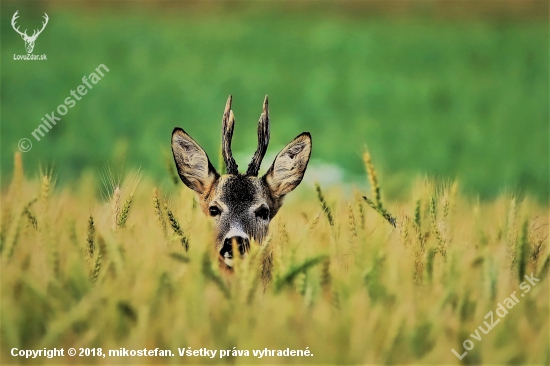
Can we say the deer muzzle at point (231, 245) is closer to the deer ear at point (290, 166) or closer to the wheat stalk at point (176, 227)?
the wheat stalk at point (176, 227)

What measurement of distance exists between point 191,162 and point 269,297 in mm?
1100

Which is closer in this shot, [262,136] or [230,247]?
[230,247]

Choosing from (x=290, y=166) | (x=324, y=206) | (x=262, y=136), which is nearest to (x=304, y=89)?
(x=290, y=166)

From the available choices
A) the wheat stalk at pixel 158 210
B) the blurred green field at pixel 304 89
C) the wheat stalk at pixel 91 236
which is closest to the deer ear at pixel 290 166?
the wheat stalk at pixel 158 210

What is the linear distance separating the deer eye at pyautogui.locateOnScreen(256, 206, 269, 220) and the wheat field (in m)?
0.32

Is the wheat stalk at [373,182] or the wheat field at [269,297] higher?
the wheat stalk at [373,182]

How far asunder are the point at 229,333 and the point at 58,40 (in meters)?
18.2

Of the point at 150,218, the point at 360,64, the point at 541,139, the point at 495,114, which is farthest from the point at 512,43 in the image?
the point at 150,218

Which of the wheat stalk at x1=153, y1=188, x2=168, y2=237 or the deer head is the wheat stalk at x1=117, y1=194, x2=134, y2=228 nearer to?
the wheat stalk at x1=153, y1=188, x2=168, y2=237

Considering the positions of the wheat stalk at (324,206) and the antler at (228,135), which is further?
the antler at (228,135)

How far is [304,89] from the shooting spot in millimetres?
16359

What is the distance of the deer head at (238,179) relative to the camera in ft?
10.3

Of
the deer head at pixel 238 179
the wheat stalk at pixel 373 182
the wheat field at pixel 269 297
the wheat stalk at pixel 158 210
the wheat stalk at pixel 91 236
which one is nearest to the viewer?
the wheat field at pixel 269 297

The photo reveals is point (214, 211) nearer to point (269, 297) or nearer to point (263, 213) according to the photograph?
point (263, 213)
